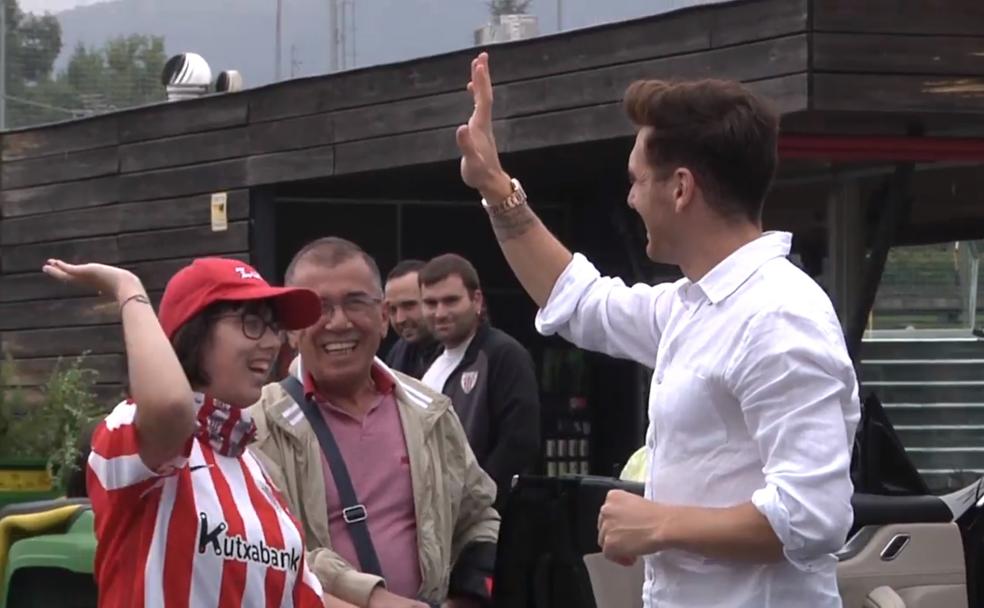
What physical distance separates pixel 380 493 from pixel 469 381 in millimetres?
3495

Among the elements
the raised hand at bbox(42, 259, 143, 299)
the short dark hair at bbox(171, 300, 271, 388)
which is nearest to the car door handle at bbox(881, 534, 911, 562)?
the short dark hair at bbox(171, 300, 271, 388)

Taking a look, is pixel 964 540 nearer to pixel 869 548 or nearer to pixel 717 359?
pixel 869 548

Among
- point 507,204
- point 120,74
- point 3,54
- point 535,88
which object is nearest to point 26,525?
point 507,204

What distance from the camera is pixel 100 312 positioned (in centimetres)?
1549

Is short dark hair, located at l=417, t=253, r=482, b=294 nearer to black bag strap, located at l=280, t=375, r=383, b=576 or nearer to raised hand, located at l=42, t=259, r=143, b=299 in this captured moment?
black bag strap, located at l=280, t=375, r=383, b=576

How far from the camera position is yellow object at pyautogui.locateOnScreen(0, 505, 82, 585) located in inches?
203

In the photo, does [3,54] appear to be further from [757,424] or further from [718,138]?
[757,424]

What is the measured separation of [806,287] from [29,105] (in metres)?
14.0

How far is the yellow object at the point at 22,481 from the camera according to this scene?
339 inches

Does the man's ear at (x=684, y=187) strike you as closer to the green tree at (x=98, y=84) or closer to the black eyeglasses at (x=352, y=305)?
the black eyeglasses at (x=352, y=305)

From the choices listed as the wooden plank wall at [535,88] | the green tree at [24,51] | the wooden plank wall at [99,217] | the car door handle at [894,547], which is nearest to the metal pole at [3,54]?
the green tree at [24,51]

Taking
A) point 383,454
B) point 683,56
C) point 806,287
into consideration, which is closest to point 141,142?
point 683,56

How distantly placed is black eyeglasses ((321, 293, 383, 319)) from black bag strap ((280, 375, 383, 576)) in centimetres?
24

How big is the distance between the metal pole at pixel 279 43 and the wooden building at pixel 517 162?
439mm
